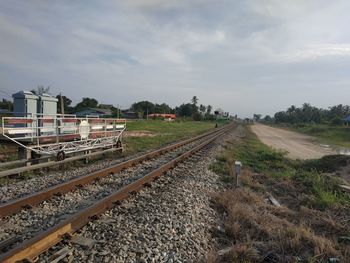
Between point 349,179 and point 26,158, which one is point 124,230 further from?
point 349,179

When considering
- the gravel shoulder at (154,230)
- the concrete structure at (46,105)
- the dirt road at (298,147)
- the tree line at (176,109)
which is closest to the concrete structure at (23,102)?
the concrete structure at (46,105)

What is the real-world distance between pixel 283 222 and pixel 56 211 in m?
4.34

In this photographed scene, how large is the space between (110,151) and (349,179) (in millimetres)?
10393

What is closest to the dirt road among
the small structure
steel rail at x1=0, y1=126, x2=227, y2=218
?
the small structure

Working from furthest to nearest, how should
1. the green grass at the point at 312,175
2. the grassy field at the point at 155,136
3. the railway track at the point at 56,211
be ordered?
the grassy field at the point at 155,136 → the green grass at the point at 312,175 → the railway track at the point at 56,211

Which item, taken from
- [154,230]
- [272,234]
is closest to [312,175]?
[272,234]

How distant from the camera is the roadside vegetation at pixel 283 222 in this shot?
4.83 m

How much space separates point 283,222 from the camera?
6457 mm

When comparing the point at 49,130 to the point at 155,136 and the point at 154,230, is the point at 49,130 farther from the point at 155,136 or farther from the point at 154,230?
the point at 155,136

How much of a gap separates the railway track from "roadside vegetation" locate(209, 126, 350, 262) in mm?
2080

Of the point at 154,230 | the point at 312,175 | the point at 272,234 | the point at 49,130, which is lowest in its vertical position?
the point at 312,175

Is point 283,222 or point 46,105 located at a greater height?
point 46,105

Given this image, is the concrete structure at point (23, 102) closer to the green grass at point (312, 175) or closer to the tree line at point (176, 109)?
the green grass at point (312, 175)

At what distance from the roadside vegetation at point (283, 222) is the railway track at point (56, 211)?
81.9 inches
